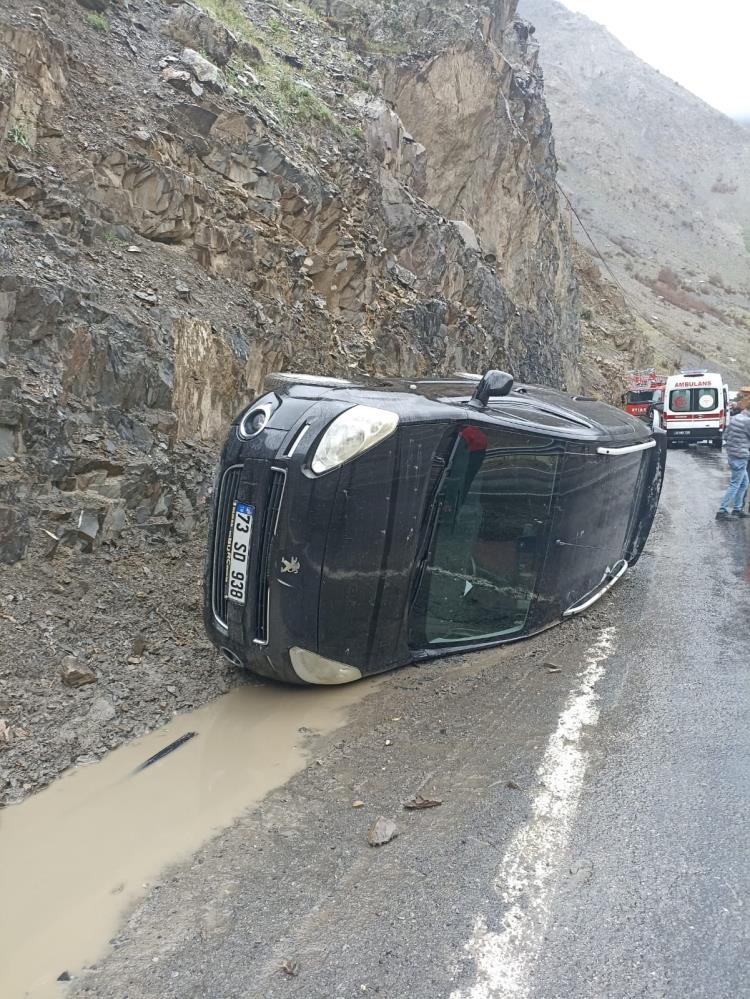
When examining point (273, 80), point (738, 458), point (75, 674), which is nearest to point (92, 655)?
point (75, 674)

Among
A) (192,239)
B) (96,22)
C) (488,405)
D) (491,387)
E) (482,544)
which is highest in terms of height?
(96,22)

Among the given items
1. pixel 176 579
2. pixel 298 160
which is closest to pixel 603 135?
pixel 298 160

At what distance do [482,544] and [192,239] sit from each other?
20.1 feet

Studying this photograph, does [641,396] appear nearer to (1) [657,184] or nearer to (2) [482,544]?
(2) [482,544]

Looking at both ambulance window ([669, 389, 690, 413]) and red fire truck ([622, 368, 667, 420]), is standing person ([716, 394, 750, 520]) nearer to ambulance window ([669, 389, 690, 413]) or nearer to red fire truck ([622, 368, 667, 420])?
ambulance window ([669, 389, 690, 413])

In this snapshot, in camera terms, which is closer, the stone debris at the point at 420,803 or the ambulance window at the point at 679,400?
the stone debris at the point at 420,803

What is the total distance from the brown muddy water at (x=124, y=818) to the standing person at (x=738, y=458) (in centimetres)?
754

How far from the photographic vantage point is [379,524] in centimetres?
409

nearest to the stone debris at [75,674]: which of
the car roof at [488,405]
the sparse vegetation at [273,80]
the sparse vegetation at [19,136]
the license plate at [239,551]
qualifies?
the license plate at [239,551]

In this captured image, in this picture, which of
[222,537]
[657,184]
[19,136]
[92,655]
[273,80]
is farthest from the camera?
[657,184]

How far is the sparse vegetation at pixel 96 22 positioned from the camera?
9898 millimetres

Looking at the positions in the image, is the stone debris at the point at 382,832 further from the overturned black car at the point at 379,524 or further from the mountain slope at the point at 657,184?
the mountain slope at the point at 657,184

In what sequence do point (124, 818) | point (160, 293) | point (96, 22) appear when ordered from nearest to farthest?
point (124, 818), point (160, 293), point (96, 22)

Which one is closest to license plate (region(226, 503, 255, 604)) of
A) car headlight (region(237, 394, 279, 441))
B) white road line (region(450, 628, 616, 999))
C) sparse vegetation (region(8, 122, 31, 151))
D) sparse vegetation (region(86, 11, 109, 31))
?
car headlight (region(237, 394, 279, 441))
